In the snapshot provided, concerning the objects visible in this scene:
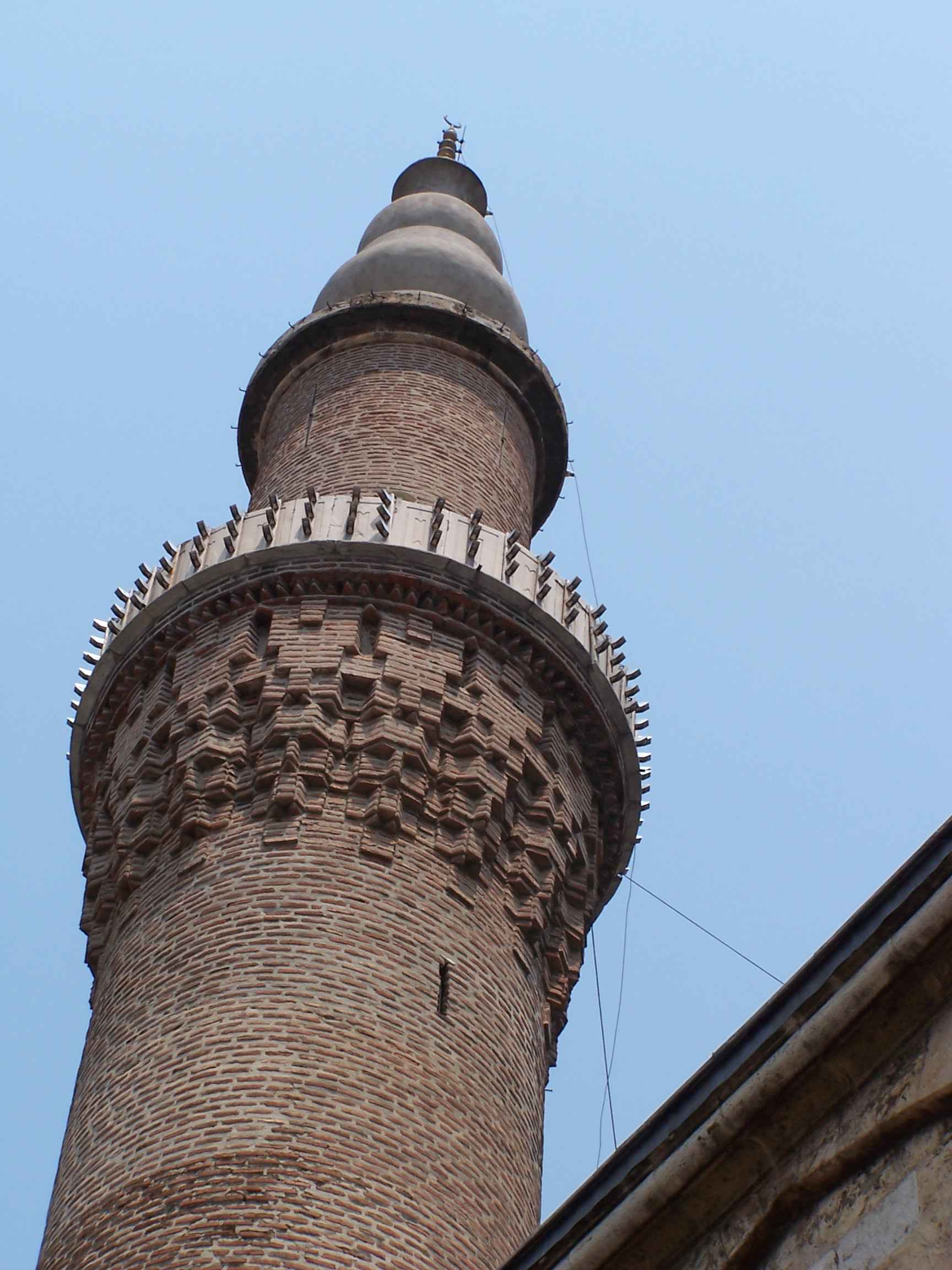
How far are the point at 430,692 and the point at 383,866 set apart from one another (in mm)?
1416

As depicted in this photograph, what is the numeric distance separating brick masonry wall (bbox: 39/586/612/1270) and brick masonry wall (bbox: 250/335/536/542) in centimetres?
188

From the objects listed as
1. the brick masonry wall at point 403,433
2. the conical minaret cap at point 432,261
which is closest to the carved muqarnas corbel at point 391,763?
the brick masonry wall at point 403,433

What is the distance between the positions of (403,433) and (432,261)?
240 centimetres

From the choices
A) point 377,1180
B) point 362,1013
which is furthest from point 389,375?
point 377,1180

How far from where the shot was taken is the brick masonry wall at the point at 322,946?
1095 cm

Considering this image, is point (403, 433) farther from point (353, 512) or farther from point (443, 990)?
point (443, 990)

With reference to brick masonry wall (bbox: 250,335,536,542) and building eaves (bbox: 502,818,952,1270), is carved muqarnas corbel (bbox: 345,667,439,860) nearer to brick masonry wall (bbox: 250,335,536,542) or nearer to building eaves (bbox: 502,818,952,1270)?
brick masonry wall (bbox: 250,335,536,542)

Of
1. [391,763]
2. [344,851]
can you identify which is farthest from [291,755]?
[344,851]

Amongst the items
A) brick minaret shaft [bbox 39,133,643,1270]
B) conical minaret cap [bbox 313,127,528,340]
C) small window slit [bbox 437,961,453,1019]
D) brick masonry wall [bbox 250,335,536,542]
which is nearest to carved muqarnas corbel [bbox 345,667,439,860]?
brick minaret shaft [bbox 39,133,643,1270]

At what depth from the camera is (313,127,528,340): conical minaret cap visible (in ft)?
58.1

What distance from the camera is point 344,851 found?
496 inches

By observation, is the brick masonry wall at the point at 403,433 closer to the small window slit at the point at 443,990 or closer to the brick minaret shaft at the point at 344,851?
the brick minaret shaft at the point at 344,851

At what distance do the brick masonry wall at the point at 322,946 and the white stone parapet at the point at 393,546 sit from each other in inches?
18.1

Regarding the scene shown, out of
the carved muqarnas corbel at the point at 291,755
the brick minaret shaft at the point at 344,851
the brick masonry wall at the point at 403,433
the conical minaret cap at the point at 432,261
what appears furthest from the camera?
the conical minaret cap at the point at 432,261
